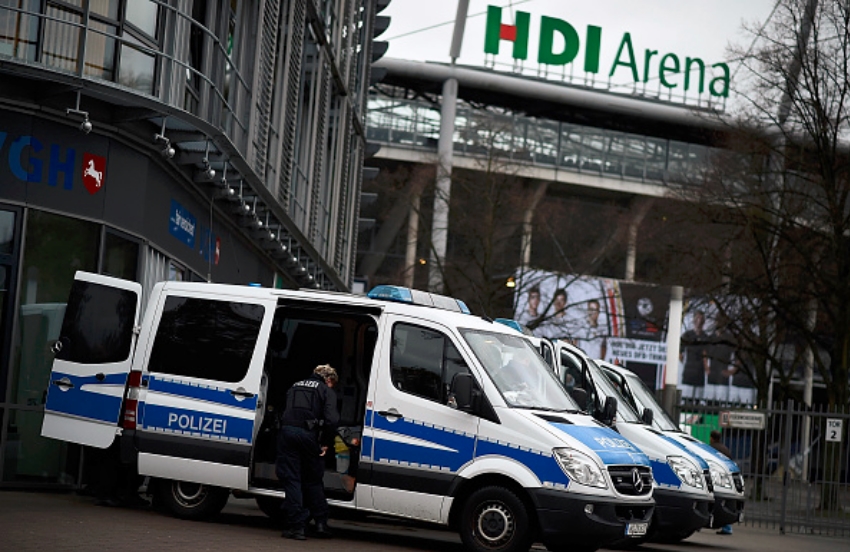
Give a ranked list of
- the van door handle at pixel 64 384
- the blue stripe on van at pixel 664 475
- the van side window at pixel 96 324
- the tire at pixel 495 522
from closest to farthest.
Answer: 1. the tire at pixel 495 522
2. the van door handle at pixel 64 384
3. the van side window at pixel 96 324
4. the blue stripe on van at pixel 664 475

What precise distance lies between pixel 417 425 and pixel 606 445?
1778mm

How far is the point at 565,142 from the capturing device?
6594 cm

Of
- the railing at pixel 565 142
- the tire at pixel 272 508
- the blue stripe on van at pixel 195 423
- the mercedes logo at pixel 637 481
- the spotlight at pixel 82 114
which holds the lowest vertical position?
the tire at pixel 272 508

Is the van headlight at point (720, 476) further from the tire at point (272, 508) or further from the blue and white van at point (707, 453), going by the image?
the tire at point (272, 508)

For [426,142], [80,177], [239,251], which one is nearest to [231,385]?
[80,177]

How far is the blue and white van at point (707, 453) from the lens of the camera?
18719 millimetres

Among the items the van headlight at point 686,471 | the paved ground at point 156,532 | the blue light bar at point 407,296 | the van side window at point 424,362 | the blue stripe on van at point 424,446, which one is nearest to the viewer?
the paved ground at point 156,532

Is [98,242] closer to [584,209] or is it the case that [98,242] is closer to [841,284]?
[841,284]

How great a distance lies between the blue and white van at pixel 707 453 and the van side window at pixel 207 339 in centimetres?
628

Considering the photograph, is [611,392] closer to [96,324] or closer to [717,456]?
[717,456]

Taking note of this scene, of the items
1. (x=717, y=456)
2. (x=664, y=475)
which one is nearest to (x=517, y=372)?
(x=664, y=475)

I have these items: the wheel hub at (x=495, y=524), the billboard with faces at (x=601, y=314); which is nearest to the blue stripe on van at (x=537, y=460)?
the wheel hub at (x=495, y=524)

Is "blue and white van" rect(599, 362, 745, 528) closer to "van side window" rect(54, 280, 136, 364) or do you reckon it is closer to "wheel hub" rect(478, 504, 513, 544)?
"wheel hub" rect(478, 504, 513, 544)

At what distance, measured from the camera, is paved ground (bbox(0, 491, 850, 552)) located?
1128 centimetres
